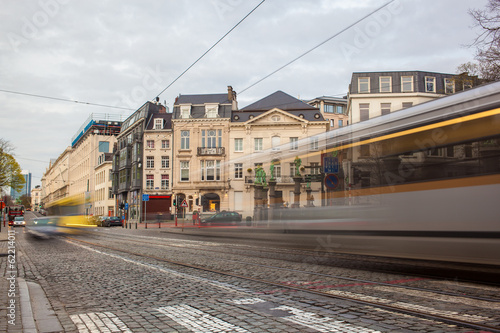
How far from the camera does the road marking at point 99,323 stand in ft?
16.0

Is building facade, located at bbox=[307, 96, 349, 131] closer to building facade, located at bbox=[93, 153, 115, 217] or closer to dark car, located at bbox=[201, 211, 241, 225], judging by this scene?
building facade, located at bbox=[93, 153, 115, 217]

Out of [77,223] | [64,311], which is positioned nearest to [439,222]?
[64,311]

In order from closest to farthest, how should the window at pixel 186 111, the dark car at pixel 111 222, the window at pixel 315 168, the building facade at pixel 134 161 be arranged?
1. the window at pixel 315 168
2. the dark car at pixel 111 222
3. the window at pixel 186 111
4. the building facade at pixel 134 161

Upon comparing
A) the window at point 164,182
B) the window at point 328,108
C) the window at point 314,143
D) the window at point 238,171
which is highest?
the window at point 328,108

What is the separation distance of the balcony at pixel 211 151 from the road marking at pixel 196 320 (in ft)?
151

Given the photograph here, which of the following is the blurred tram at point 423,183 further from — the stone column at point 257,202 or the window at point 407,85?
the window at point 407,85

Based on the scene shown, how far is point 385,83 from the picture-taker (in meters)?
46.9

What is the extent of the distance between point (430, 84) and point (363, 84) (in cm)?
692

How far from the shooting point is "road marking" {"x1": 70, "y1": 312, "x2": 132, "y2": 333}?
4.86m

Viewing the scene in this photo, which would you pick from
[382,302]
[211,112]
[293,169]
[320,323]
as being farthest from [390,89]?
[320,323]

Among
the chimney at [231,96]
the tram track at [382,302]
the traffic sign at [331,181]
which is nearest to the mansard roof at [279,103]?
the chimney at [231,96]

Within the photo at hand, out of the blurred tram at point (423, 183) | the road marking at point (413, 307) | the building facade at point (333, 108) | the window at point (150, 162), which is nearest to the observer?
the road marking at point (413, 307)

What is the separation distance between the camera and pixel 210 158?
52750 millimetres

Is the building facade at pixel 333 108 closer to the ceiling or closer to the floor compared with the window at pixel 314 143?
closer to the ceiling
